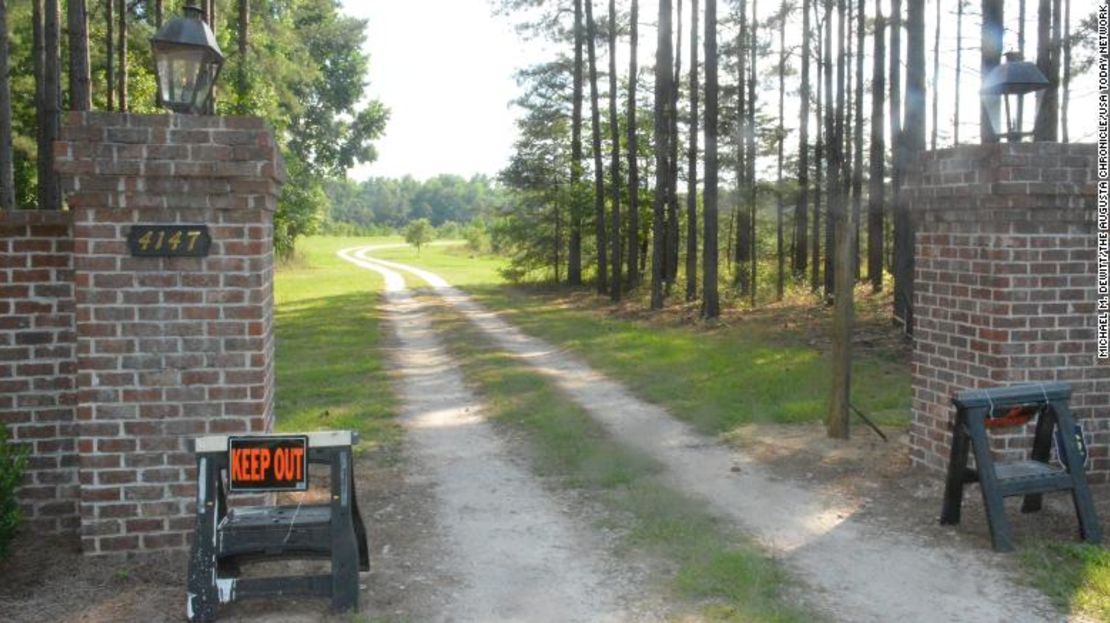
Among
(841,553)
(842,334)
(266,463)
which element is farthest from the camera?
(842,334)

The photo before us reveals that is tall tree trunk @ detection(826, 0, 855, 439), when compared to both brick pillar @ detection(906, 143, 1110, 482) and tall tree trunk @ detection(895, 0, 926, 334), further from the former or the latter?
tall tree trunk @ detection(895, 0, 926, 334)

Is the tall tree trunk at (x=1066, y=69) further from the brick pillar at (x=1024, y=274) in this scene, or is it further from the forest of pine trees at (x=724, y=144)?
the brick pillar at (x=1024, y=274)

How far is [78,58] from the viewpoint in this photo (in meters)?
16.3

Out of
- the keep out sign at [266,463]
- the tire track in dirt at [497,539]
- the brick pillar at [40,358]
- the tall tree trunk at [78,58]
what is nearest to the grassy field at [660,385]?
the tire track in dirt at [497,539]

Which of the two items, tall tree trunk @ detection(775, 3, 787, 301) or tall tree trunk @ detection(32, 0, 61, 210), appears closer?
tall tree trunk @ detection(32, 0, 61, 210)

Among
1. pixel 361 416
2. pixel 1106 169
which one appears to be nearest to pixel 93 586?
pixel 361 416

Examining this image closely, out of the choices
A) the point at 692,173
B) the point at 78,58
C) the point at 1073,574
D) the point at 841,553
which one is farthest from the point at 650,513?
the point at 692,173

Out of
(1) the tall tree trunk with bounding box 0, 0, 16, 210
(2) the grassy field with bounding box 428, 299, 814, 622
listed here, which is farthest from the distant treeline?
(2) the grassy field with bounding box 428, 299, 814, 622

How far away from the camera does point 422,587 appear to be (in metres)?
5.37

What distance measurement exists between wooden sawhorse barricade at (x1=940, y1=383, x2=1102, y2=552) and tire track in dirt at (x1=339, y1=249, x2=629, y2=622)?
2.36 m

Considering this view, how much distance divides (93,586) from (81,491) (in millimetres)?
564

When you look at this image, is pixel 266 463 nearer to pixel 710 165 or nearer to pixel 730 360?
pixel 730 360

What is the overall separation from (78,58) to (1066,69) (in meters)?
20.3

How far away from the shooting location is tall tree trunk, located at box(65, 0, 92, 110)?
1603cm
